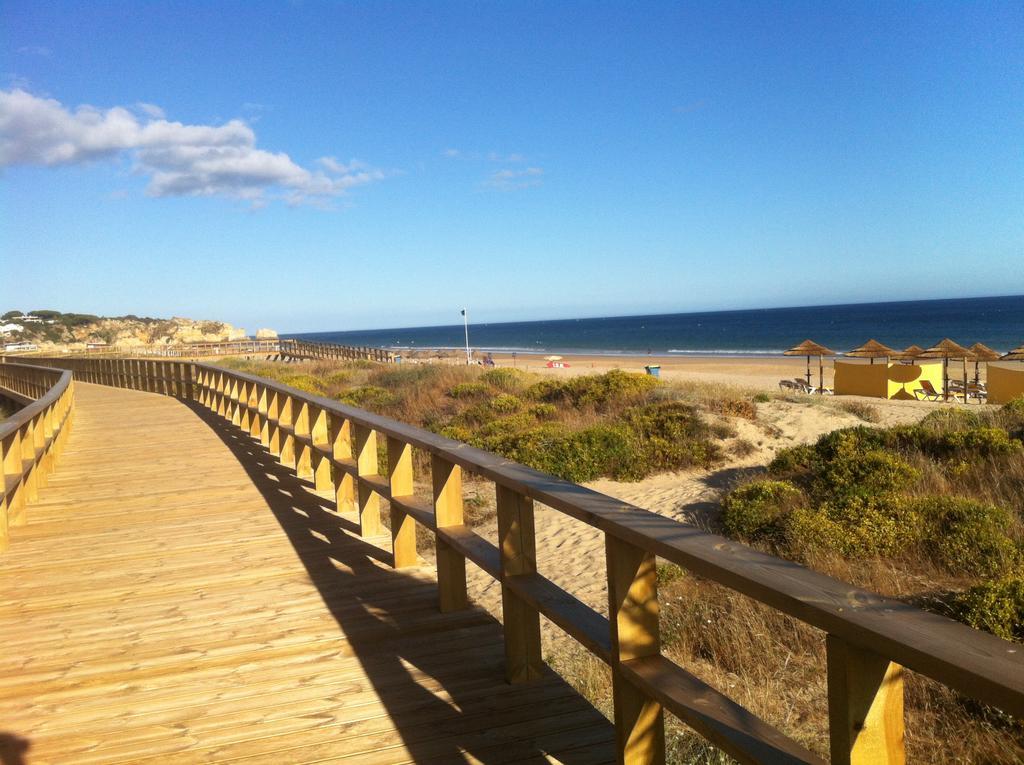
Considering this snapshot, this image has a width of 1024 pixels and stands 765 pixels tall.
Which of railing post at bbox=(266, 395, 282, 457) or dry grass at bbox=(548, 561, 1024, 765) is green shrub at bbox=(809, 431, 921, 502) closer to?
dry grass at bbox=(548, 561, 1024, 765)

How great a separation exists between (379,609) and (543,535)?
231 inches

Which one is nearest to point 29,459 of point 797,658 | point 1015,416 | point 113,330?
point 797,658

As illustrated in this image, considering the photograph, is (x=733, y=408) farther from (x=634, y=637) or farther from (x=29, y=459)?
(x=634, y=637)

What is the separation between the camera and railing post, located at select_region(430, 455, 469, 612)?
428 cm

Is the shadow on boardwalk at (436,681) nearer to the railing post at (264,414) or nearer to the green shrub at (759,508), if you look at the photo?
the green shrub at (759,508)

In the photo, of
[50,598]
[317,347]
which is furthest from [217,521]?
[317,347]

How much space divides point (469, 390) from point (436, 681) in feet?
46.6

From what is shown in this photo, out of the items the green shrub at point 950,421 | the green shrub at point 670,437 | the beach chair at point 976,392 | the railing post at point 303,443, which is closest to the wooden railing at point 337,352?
the beach chair at point 976,392

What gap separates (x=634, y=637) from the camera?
248cm

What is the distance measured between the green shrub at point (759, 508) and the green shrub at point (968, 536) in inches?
52.4

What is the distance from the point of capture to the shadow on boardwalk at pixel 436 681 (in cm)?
306

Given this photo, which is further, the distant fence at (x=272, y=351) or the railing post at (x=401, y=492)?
the distant fence at (x=272, y=351)

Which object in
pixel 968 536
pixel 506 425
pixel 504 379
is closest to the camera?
pixel 968 536

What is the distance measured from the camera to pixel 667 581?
7387 mm
